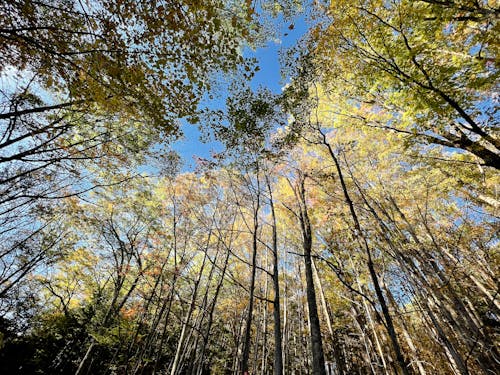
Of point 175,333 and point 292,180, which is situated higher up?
point 292,180

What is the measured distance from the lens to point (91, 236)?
10.7 meters

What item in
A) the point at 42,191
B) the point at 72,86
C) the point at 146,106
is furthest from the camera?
the point at 42,191

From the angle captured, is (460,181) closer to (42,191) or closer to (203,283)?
(203,283)

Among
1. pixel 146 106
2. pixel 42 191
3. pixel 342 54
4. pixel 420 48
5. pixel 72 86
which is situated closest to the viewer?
pixel 420 48

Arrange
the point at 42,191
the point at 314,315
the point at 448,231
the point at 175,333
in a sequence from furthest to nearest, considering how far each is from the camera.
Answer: the point at 175,333, the point at 448,231, the point at 42,191, the point at 314,315

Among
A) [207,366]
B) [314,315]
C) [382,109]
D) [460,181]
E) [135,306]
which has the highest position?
[382,109]

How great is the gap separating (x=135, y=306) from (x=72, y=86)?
11.6m

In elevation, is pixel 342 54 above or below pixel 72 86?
above

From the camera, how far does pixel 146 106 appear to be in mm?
4754

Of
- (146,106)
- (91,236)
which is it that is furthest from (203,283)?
(146,106)

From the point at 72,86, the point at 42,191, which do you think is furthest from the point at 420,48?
the point at 42,191

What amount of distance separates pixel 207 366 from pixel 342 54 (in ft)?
66.6

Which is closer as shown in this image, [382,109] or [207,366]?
[382,109]

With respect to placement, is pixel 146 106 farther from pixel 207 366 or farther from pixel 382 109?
pixel 207 366
